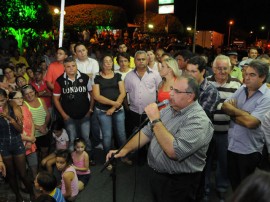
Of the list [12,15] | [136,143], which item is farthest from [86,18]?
[136,143]

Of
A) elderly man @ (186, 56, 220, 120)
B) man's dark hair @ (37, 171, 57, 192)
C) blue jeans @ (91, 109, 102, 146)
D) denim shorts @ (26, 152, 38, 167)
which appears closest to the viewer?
man's dark hair @ (37, 171, 57, 192)

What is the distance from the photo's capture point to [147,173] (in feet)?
18.8

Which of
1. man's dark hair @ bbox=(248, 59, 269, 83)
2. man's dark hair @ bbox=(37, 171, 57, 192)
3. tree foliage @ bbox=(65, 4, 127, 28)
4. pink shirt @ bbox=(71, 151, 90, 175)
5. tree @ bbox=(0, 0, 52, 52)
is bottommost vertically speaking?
pink shirt @ bbox=(71, 151, 90, 175)

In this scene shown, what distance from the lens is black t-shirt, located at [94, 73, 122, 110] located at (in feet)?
19.2

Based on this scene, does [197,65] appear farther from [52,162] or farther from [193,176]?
[52,162]

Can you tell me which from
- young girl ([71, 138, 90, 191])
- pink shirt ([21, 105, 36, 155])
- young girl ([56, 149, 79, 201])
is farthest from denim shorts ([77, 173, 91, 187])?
pink shirt ([21, 105, 36, 155])

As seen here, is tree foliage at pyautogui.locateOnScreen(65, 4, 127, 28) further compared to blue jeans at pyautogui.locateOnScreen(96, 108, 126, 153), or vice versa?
tree foliage at pyautogui.locateOnScreen(65, 4, 127, 28)

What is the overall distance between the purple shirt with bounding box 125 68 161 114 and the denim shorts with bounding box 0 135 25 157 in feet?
7.37

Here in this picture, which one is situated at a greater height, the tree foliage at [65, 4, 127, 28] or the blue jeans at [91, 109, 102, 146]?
the tree foliage at [65, 4, 127, 28]

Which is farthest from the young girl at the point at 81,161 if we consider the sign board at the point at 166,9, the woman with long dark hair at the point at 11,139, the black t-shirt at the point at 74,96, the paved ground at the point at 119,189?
the sign board at the point at 166,9

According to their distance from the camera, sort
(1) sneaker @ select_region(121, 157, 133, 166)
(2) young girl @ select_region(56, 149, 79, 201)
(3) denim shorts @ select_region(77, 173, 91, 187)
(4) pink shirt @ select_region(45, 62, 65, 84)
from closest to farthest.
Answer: (2) young girl @ select_region(56, 149, 79, 201), (3) denim shorts @ select_region(77, 173, 91, 187), (1) sneaker @ select_region(121, 157, 133, 166), (4) pink shirt @ select_region(45, 62, 65, 84)

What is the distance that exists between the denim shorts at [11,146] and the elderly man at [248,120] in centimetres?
289

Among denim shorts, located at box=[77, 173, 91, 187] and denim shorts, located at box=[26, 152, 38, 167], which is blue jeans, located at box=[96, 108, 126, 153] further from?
denim shorts, located at box=[26, 152, 38, 167]

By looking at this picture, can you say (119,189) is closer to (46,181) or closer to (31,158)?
(31,158)
